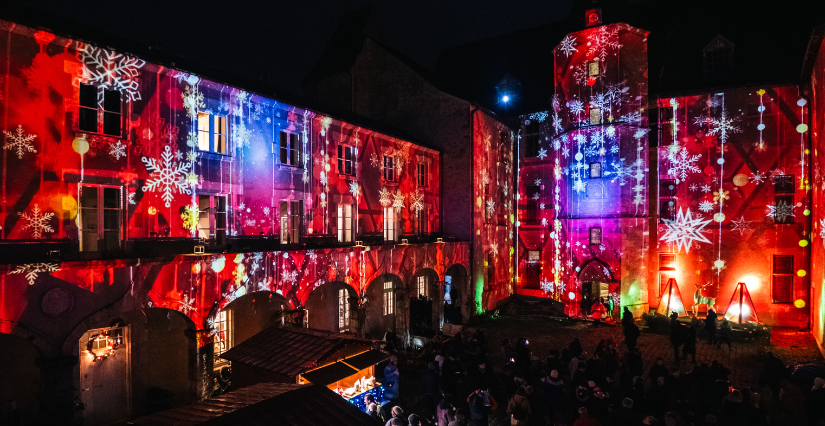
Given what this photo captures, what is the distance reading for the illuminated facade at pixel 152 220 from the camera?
930cm

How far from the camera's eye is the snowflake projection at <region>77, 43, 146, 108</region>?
1045 cm

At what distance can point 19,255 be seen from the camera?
9.30m

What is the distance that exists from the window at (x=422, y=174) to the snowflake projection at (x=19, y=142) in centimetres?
1597

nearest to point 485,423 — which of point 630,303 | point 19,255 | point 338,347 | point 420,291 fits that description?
point 338,347

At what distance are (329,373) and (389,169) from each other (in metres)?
12.2

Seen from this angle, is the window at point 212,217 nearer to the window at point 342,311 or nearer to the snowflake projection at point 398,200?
the window at point 342,311

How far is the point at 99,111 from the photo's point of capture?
1071 cm

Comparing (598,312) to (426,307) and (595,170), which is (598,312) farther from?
(426,307)

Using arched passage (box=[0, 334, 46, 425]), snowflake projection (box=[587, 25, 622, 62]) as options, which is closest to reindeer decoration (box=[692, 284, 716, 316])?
snowflake projection (box=[587, 25, 622, 62])

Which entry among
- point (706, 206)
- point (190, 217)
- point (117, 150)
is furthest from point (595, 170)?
point (117, 150)

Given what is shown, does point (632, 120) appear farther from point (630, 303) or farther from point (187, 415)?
point (187, 415)

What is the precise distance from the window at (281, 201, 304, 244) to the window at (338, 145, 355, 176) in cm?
260

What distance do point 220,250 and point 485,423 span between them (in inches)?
336

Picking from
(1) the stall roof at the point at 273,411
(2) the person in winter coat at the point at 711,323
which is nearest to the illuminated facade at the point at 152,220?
(1) the stall roof at the point at 273,411
